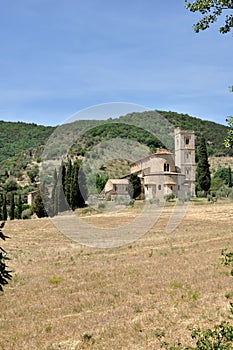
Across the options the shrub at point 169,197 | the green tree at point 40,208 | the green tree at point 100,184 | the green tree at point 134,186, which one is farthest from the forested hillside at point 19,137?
the shrub at point 169,197

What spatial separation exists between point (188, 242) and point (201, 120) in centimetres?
9460

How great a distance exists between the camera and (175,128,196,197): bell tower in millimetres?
51688

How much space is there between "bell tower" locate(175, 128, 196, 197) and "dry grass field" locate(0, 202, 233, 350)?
Answer: 3098 centimetres

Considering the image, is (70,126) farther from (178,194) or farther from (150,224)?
(150,224)

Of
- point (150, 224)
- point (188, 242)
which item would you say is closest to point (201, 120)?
point (150, 224)

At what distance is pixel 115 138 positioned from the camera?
228 feet

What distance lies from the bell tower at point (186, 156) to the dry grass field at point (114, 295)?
31.0 m

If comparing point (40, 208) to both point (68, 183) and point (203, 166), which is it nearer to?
point (68, 183)

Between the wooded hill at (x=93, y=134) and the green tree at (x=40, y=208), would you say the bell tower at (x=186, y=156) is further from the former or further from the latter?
the green tree at (x=40, y=208)

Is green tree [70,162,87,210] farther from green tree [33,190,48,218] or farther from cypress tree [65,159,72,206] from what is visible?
green tree [33,190,48,218]

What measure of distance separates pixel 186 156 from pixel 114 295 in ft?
145

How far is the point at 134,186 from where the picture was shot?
5162 cm

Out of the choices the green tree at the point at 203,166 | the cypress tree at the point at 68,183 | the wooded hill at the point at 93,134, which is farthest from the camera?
the wooded hill at the point at 93,134

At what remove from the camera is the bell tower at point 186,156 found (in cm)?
5169
